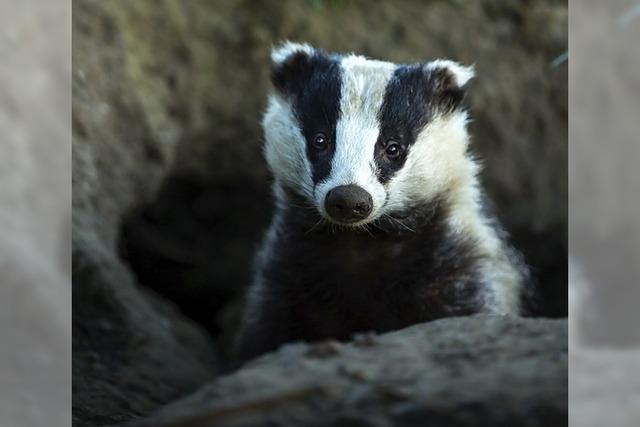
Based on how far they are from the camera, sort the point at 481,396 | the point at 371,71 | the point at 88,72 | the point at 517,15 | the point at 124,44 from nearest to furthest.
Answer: the point at 481,396 < the point at 371,71 < the point at 88,72 < the point at 124,44 < the point at 517,15

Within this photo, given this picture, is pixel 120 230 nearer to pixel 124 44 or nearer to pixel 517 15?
pixel 124 44

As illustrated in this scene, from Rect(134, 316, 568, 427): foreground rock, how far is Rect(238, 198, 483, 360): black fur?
29.7 inches

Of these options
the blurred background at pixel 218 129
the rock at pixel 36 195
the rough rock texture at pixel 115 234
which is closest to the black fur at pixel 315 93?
the blurred background at pixel 218 129

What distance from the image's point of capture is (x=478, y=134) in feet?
12.8

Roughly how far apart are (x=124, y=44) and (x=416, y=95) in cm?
131

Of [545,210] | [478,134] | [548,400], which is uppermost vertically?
[478,134]

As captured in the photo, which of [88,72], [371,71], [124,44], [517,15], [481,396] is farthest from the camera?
[517,15]

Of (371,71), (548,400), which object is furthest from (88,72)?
(548,400)

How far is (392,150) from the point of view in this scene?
2418 mm

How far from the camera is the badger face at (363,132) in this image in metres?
2.31

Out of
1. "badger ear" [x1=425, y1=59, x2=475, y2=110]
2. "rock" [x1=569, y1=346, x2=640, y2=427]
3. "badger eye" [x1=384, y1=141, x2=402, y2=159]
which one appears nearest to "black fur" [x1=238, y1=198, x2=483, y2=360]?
"badger eye" [x1=384, y1=141, x2=402, y2=159]

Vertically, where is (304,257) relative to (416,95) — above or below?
below

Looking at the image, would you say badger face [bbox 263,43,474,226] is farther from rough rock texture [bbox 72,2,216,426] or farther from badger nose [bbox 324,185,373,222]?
rough rock texture [bbox 72,2,216,426]

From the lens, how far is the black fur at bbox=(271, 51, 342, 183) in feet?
7.93
